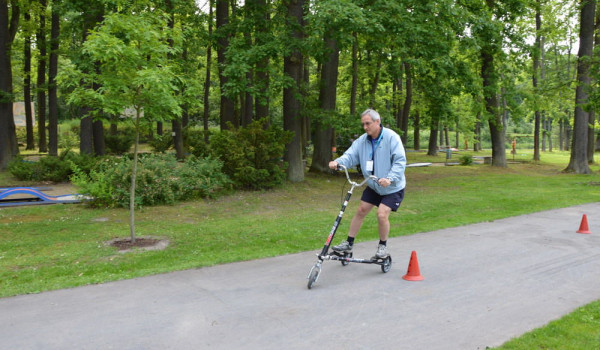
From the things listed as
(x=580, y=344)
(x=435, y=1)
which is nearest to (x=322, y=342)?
(x=580, y=344)

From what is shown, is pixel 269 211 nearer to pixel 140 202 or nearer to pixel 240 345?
pixel 140 202

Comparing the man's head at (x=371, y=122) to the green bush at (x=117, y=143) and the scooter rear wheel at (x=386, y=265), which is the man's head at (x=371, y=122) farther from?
the green bush at (x=117, y=143)

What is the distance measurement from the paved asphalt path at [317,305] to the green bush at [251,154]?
292 inches

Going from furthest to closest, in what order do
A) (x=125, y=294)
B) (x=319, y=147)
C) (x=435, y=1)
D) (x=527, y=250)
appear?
(x=319, y=147) → (x=435, y=1) → (x=527, y=250) → (x=125, y=294)

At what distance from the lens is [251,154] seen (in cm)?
1427

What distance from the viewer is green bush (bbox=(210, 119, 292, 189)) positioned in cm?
1420

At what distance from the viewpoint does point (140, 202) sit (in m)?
11.3

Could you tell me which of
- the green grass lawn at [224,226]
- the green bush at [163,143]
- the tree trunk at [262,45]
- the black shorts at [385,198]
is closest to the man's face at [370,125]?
the black shorts at [385,198]

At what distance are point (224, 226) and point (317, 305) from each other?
16.1 feet

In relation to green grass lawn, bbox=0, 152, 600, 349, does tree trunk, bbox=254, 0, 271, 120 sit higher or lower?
higher

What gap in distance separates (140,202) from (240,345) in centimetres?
809

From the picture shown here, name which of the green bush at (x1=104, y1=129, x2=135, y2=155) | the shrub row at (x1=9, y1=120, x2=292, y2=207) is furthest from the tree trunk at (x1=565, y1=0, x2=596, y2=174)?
the green bush at (x1=104, y1=129, x2=135, y2=155)

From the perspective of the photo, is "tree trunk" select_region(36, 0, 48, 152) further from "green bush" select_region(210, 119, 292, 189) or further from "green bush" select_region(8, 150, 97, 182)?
"green bush" select_region(210, 119, 292, 189)

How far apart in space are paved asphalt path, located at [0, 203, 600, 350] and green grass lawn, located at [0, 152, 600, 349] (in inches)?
17.6
